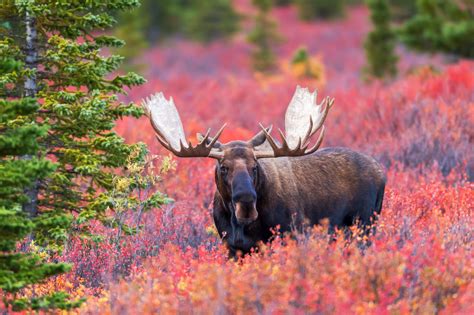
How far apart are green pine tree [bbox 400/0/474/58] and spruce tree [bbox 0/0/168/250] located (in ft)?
37.0

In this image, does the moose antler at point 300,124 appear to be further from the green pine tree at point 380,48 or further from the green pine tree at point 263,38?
the green pine tree at point 263,38

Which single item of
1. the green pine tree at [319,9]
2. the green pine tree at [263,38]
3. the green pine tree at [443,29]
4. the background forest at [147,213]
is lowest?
the background forest at [147,213]

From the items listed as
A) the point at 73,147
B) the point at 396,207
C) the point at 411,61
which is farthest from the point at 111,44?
Result: the point at 411,61

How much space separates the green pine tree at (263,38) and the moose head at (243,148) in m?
22.4

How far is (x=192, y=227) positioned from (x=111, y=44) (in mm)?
1884

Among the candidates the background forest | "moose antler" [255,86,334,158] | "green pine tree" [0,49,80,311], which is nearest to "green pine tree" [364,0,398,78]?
the background forest

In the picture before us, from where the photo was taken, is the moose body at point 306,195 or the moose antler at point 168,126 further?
the moose antler at point 168,126

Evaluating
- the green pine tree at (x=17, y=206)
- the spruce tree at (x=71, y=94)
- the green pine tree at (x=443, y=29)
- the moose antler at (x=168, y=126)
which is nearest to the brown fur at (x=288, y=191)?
the moose antler at (x=168, y=126)

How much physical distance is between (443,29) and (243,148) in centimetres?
1135

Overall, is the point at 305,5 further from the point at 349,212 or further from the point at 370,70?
the point at 349,212

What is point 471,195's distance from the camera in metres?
7.69

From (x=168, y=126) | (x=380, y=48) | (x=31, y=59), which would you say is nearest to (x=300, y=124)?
(x=168, y=126)

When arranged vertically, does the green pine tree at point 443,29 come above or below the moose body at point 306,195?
above

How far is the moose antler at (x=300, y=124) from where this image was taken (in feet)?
21.4
